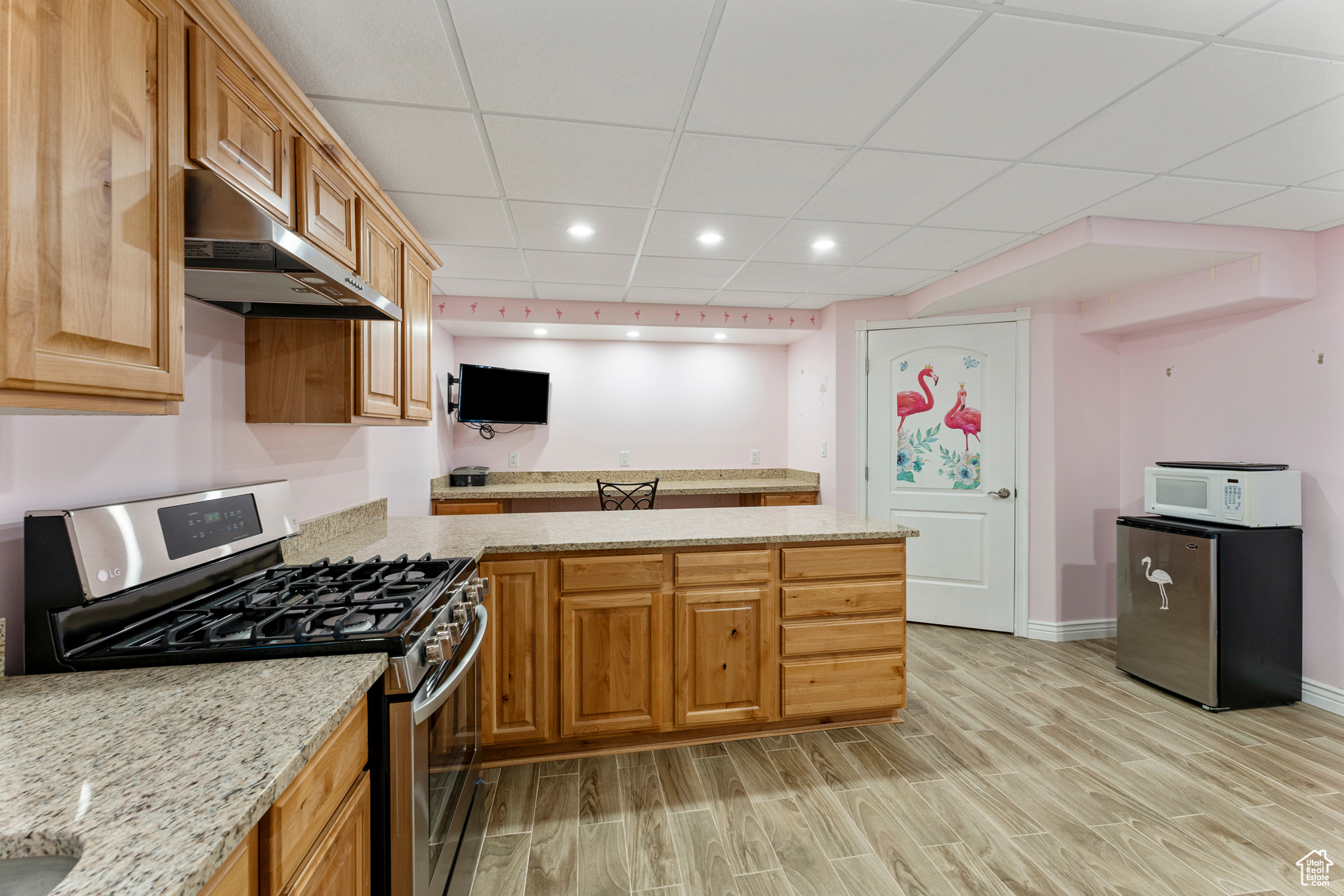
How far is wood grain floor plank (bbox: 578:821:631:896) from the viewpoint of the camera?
1675 millimetres

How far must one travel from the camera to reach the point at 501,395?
15.7 feet

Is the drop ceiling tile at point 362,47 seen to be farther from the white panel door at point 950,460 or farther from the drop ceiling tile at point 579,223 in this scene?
the white panel door at point 950,460

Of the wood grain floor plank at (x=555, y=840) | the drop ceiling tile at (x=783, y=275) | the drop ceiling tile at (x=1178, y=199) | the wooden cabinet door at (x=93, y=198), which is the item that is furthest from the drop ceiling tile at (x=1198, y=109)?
the wood grain floor plank at (x=555, y=840)

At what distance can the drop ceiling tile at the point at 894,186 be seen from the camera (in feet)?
7.08

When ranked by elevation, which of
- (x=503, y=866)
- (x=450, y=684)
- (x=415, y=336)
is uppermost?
(x=415, y=336)

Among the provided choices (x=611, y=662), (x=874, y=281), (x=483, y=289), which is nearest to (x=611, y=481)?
(x=483, y=289)

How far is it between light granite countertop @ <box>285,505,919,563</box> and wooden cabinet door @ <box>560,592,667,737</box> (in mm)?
238

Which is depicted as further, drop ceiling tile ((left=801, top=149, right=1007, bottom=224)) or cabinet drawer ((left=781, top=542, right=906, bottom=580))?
cabinet drawer ((left=781, top=542, right=906, bottom=580))

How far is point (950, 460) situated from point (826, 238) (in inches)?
74.9

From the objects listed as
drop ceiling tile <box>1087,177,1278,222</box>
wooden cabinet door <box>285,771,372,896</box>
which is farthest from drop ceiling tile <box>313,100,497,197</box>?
drop ceiling tile <box>1087,177,1278,222</box>

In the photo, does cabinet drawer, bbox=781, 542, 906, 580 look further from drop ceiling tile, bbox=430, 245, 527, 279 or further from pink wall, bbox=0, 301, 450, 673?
drop ceiling tile, bbox=430, 245, 527, 279

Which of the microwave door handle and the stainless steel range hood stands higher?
the stainless steel range hood

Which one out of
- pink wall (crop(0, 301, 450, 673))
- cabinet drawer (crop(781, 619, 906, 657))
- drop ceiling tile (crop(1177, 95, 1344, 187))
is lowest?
cabinet drawer (crop(781, 619, 906, 657))

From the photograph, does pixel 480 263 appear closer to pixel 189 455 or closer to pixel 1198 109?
pixel 189 455
